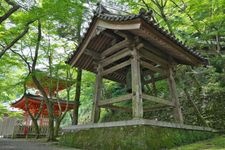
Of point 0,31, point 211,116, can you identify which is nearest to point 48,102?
point 0,31

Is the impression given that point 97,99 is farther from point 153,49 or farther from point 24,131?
point 24,131

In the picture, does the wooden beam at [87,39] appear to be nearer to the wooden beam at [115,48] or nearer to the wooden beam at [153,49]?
the wooden beam at [115,48]

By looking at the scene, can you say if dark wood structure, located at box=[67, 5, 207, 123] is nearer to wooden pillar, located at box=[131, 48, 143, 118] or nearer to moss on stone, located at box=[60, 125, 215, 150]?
wooden pillar, located at box=[131, 48, 143, 118]

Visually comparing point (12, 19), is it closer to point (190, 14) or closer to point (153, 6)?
point (153, 6)

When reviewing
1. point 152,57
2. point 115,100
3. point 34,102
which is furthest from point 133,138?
point 34,102

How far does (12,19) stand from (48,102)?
16.9 ft

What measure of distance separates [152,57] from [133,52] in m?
1.02

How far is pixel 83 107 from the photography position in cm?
2828

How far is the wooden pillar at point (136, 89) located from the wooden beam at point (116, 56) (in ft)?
1.20

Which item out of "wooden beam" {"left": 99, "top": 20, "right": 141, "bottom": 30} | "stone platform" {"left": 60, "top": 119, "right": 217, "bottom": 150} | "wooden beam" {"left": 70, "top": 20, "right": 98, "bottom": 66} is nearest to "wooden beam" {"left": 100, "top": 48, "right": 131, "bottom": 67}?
"wooden beam" {"left": 70, "top": 20, "right": 98, "bottom": 66}

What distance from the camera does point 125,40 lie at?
25.3 feet

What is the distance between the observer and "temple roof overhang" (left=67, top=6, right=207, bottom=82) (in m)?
6.75

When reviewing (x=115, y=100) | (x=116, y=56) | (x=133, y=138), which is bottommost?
(x=133, y=138)

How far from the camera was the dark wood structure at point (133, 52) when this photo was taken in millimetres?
6859
